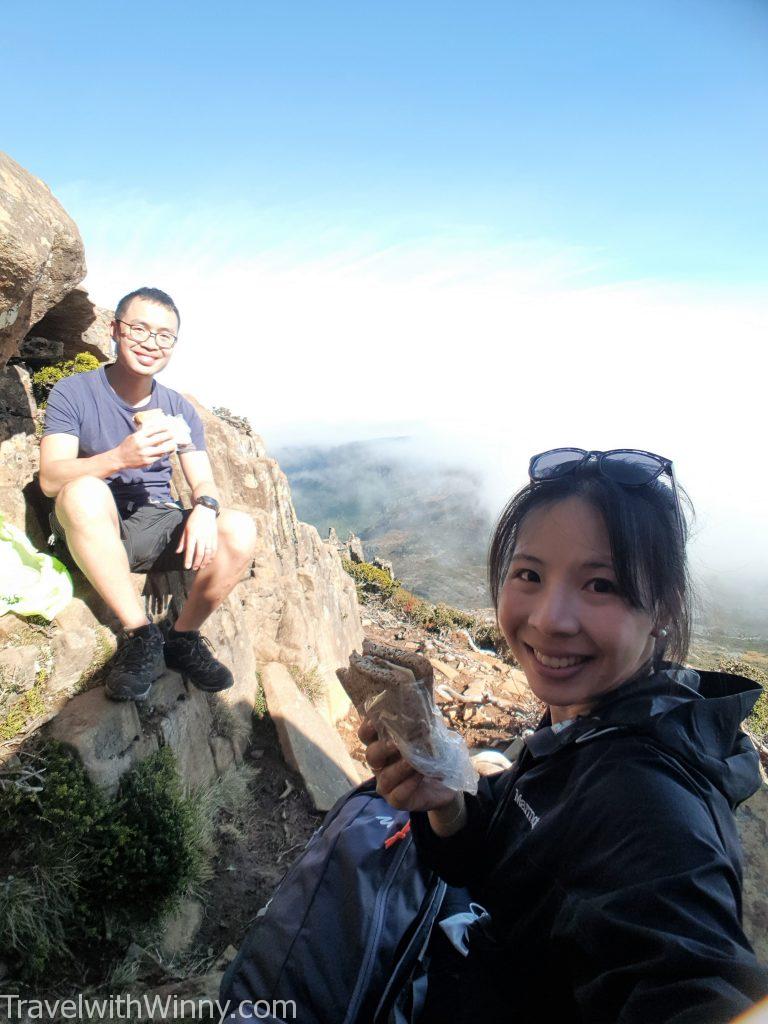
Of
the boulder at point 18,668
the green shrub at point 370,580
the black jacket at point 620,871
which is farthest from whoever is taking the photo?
the green shrub at point 370,580

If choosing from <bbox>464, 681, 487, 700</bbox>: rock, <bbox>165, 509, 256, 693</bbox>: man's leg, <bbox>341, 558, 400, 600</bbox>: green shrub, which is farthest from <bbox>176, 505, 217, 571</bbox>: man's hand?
<bbox>341, 558, 400, 600</bbox>: green shrub

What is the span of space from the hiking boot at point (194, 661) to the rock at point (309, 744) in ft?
4.22

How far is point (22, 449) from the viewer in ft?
17.0

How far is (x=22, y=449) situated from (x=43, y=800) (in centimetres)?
329

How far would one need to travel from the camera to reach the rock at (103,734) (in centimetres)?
368

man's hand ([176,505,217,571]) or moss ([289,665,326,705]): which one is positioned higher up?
man's hand ([176,505,217,571])

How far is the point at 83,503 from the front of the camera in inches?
158

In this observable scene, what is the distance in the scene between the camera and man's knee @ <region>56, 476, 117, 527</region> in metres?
4.01

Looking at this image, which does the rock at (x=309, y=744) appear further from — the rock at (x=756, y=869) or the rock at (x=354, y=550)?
the rock at (x=354, y=550)

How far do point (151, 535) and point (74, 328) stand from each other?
4.46 m

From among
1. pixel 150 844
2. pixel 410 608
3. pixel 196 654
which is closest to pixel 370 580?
pixel 410 608

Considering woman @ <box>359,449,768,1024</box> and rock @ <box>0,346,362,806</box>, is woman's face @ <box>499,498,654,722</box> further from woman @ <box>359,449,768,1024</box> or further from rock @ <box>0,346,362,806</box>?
rock @ <box>0,346,362,806</box>

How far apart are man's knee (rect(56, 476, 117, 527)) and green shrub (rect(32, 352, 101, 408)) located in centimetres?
318

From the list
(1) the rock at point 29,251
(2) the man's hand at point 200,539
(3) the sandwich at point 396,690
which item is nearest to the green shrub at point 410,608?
(2) the man's hand at point 200,539
